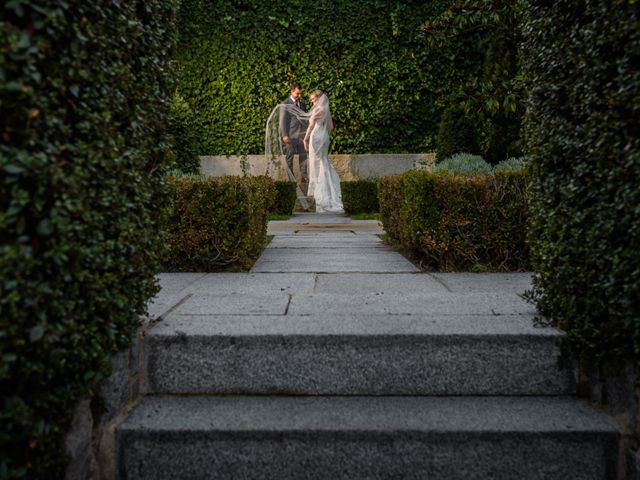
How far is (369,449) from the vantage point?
217cm

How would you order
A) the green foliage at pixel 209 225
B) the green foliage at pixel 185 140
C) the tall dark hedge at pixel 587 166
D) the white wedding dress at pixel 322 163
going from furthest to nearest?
the green foliage at pixel 185 140
the white wedding dress at pixel 322 163
the green foliage at pixel 209 225
the tall dark hedge at pixel 587 166

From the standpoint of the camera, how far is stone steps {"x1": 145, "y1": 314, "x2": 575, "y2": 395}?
248cm

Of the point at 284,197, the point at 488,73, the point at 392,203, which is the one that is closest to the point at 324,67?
the point at 284,197

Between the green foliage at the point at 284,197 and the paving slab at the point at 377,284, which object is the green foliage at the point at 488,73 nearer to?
the paving slab at the point at 377,284

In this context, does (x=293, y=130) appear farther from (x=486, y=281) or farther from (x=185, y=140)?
(x=486, y=281)

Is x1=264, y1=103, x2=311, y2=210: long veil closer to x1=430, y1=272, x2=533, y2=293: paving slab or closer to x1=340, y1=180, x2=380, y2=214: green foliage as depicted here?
x1=340, y1=180, x2=380, y2=214: green foliage

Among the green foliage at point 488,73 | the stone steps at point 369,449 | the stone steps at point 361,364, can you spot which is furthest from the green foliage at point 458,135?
the stone steps at point 369,449

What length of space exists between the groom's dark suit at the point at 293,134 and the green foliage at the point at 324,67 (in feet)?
4.31

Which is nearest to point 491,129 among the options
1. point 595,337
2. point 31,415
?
point 595,337

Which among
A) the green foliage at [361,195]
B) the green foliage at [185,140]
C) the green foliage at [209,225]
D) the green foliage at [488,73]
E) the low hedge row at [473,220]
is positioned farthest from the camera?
the green foliage at [185,140]

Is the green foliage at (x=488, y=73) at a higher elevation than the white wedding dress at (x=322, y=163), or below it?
higher

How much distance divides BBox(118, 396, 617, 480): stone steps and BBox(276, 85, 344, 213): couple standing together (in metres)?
10.3

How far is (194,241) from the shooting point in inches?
178

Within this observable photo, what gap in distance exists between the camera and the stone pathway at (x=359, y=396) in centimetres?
217
